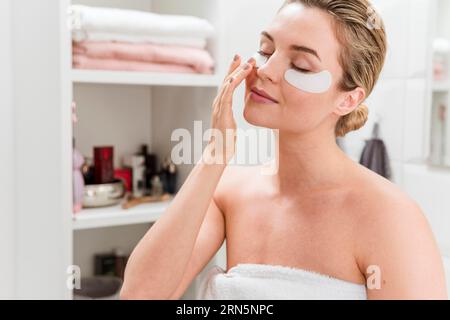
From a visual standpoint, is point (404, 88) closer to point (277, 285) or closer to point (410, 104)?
point (410, 104)

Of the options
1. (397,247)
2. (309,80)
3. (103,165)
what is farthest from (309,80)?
(103,165)

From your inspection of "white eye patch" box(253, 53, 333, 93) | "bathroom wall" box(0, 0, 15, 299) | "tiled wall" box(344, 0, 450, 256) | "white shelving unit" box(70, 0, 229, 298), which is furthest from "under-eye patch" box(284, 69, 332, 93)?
"bathroom wall" box(0, 0, 15, 299)

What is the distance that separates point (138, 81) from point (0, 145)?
12.8 inches

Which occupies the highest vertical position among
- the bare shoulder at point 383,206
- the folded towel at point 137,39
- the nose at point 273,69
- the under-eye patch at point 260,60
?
the folded towel at point 137,39

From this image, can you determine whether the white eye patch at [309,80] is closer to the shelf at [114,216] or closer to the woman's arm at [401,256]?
the woman's arm at [401,256]

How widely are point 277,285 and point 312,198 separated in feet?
0.40

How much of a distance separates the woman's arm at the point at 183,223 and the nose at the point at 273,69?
0.07 feet

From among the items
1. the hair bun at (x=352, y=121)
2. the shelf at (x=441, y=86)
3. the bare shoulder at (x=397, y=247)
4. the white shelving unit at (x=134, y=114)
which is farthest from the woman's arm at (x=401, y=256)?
the white shelving unit at (x=134, y=114)

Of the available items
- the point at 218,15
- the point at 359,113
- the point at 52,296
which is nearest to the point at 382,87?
the point at 359,113

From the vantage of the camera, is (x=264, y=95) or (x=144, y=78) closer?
(x=264, y=95)

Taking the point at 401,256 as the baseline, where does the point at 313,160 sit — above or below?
above

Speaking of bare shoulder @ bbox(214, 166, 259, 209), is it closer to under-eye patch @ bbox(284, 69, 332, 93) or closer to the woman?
the woman

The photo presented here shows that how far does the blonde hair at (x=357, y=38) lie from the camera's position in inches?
23.5

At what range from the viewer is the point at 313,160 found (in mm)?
691
